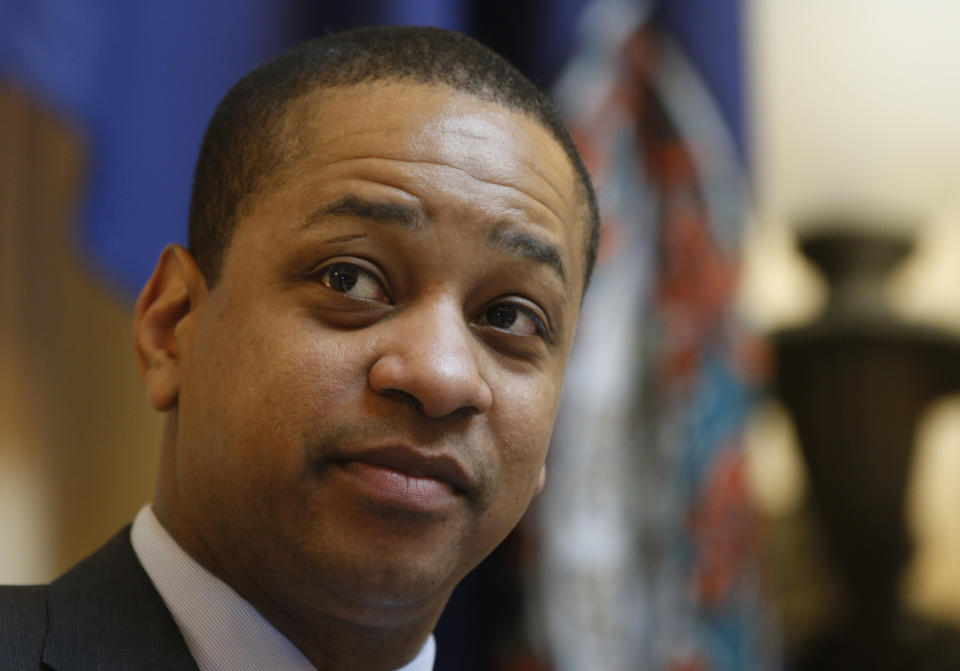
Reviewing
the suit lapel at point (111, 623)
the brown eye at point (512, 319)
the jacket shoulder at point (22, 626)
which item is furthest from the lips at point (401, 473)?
the jacket shoulder at point (22, 626)

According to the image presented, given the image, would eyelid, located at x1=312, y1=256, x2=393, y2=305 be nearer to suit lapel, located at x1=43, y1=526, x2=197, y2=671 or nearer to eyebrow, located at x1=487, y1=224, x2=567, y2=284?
eyebrow, located at x1=487, y1=224, x2=567, y2=284

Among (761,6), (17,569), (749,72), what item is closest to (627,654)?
(17,569)

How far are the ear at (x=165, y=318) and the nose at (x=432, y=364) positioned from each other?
0.36 meters

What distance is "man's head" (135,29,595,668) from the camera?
1.42 m

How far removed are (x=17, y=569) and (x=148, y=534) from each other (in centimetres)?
140

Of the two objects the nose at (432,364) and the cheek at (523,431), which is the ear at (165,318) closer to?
the nose at (432,364)

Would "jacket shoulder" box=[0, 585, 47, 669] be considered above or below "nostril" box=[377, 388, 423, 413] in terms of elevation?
below

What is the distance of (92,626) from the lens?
1.48m

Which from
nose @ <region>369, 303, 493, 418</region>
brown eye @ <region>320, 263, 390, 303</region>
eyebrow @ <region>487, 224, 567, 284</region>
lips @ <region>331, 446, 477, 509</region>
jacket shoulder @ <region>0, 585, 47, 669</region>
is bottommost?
jacket shoulder @ <region>0, 585, 47, 669</region>

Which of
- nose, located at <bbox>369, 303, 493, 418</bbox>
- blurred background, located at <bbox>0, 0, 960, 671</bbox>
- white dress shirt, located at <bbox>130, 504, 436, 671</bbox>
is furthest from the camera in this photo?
blurred background, located at <bbox>0, 0, 960, 671</bbox>

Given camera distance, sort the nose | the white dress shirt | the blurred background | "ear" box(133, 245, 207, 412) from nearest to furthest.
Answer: the nose, the white dress shirt, "ear" box(133, 245, 207, 412), the blurred background

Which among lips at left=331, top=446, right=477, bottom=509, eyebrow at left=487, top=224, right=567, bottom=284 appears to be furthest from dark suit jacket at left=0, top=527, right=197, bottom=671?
eyebrow at left=487, top=224, right=567, bottom=284

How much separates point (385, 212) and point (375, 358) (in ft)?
0.66

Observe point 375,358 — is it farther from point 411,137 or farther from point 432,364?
point 411,137
